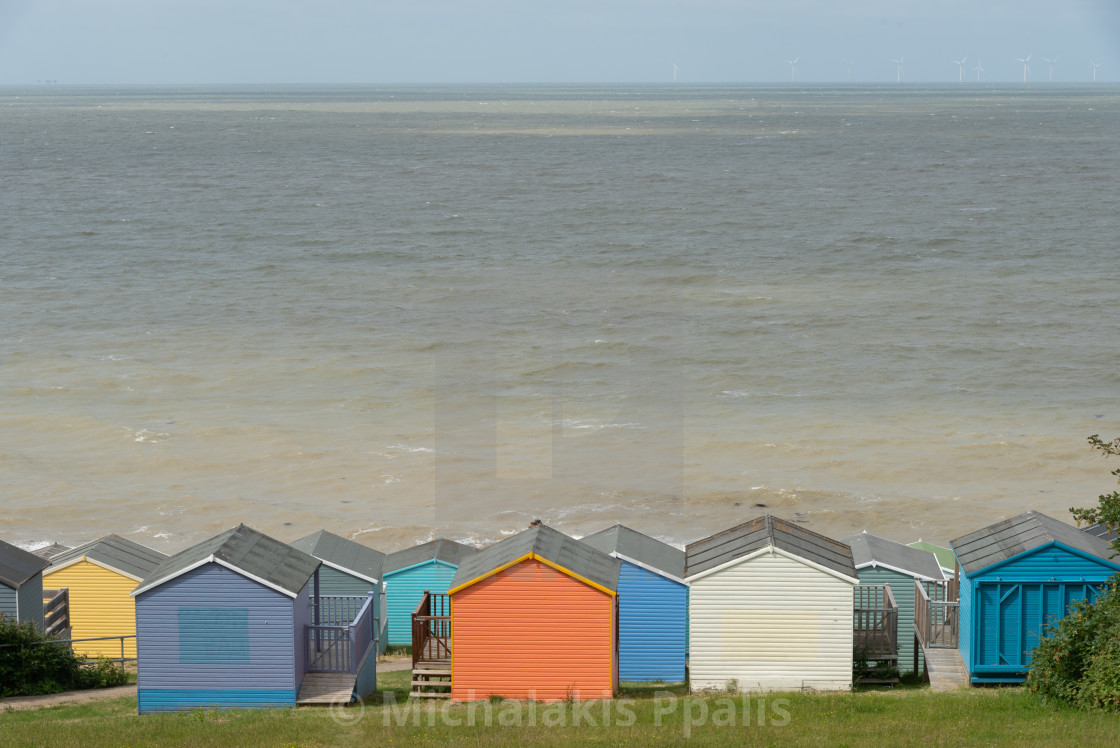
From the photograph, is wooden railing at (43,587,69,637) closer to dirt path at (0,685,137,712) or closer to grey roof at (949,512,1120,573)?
dirt path at (0,685,137,712)

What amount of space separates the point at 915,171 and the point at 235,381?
9787cm

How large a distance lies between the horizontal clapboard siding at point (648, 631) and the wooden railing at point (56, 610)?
33.5ft

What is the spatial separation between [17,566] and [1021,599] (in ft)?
53.5

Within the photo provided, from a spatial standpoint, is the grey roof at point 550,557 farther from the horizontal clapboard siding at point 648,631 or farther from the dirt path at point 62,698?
the dirt path at point 62,698

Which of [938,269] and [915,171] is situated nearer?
[938,269]

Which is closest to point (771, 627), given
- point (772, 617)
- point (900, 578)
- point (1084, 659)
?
point (772, 617)

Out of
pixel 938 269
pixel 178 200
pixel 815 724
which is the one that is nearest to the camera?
pixel 815 724

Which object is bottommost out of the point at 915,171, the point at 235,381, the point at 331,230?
the point at 235,381

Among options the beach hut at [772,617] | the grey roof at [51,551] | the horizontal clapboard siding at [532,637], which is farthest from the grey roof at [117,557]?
the beach hut at [772,617]

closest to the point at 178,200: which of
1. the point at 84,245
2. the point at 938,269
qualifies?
the point at 84,245

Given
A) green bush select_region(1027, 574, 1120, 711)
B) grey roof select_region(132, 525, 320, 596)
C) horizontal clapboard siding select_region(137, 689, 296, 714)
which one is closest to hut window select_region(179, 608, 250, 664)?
horizontal clapboard siding select_region(137, 689, 296, 714)

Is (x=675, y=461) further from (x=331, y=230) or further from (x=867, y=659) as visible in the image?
(x=331, y=230)

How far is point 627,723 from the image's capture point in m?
15.4

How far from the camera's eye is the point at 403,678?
19891mm
